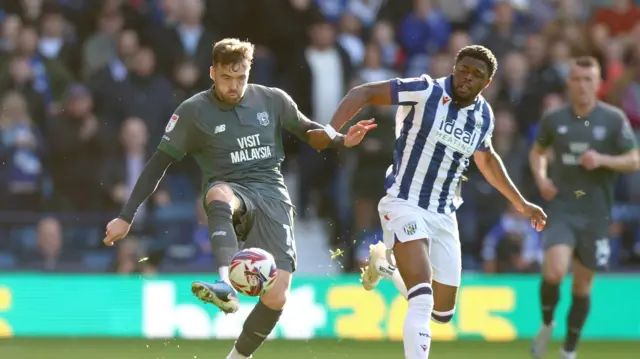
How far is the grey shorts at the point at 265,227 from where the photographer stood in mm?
9242

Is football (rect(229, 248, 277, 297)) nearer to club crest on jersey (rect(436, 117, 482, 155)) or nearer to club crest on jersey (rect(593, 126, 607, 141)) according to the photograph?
club crest on jersey (rect(436, 117, 482, 155))

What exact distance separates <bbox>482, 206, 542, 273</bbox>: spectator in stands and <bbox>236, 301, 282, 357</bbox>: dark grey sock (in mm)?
5991

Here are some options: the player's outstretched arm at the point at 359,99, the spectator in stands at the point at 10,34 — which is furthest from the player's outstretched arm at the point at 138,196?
the spectator in stands at the point at 10,34

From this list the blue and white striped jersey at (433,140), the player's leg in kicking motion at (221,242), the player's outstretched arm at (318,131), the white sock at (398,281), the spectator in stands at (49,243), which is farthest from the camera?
the spectator in stands at (49,243)

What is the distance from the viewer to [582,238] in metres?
12.1

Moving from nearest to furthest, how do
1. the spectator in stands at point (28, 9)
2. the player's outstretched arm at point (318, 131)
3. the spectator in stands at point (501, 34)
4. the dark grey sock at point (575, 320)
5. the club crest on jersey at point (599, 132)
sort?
the player's outstretched arm at point (318, 131) < the dark grey sock at point (575, 320) < the club crest on jersey at point (599, 132) < the spectator in stands at point (28, 9) < the spectator in stands at point (501, 34)

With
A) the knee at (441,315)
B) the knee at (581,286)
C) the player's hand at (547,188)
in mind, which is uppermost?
the player's hand at (547,188)

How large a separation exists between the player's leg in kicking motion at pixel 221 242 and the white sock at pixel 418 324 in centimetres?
122

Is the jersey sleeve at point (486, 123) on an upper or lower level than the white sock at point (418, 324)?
upper

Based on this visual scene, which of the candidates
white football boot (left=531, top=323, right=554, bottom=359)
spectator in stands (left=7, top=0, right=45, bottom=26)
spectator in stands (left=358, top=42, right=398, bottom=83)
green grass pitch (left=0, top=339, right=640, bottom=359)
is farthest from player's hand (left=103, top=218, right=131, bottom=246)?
spectator in stands (left=7, top=0, right=45, bottom=26)

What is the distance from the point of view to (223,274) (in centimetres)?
857

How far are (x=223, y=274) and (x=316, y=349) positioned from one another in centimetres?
440

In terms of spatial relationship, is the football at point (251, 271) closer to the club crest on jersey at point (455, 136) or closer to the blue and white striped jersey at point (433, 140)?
the blue and white striped jersey at point (433, 140)

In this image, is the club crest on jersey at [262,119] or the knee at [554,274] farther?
the knee at [554,274]
